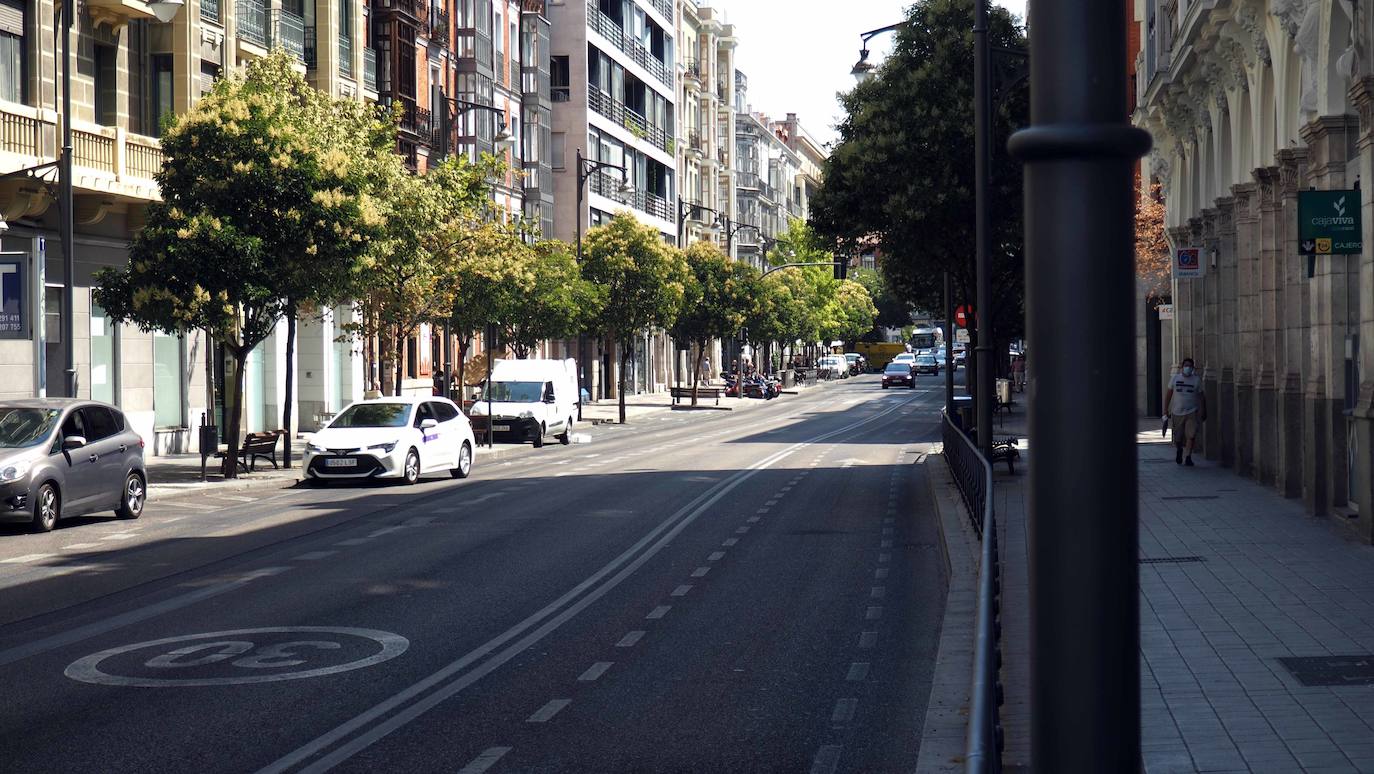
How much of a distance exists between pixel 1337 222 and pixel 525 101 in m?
57.0

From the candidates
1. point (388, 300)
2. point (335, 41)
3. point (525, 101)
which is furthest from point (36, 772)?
point (525, 101)

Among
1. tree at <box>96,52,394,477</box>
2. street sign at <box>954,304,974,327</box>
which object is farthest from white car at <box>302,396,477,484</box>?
street sign at <box>954,304,974,327</box>

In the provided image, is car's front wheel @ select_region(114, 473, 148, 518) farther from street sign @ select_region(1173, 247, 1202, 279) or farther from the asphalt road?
street sign @ select_region(1173, 247, 1202, 279)

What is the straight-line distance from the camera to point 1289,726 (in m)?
8.53

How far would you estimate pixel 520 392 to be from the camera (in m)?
46.0

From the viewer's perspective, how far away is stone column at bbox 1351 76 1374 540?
1650 cm

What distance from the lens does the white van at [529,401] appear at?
4491 cm

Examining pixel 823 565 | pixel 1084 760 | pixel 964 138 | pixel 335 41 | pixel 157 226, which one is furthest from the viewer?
pixel 335 41

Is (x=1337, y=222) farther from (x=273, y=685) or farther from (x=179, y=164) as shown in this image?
(x=179, y=164)

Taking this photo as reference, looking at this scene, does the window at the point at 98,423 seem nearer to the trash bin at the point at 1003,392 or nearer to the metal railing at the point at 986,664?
the metal railing at the point at 986,664

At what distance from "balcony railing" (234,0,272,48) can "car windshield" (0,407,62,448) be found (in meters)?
21.3

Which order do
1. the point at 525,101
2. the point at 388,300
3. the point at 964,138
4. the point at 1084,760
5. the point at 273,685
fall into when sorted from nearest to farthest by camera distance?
the point at 1084,760 < the point at 273,685 < the point at 964,138 < the point at 388,300 < the point at 525,101

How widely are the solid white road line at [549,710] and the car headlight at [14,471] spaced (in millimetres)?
12281

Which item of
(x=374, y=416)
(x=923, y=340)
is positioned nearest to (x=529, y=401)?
(x=374, y=416)
